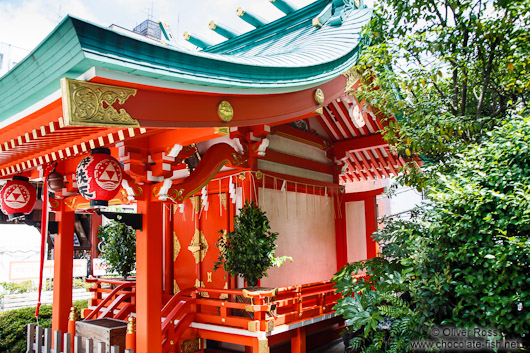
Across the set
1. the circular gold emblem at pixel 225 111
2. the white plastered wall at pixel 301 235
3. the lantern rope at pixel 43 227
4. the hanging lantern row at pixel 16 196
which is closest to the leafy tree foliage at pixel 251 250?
the white plastered wall at pixel 301 235

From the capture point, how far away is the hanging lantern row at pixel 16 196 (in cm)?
679

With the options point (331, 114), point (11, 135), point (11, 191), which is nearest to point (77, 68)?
point (11, 135)

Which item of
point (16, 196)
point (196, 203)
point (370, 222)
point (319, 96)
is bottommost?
point (370, 222)

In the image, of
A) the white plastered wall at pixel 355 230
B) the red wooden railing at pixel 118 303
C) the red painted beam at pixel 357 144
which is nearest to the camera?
the red wooden railing at pixel 118 303

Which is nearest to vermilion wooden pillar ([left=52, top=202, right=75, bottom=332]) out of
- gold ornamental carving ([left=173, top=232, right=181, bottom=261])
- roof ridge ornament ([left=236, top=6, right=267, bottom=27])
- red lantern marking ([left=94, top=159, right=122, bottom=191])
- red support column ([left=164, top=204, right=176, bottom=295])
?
red support column ([left=164, top=204, right=176, bottom=295])

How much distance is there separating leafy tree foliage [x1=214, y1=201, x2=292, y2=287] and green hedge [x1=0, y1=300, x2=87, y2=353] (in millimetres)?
5849

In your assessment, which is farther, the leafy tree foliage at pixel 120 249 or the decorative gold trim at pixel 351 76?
the leafy tree foliage at pixel 120 249

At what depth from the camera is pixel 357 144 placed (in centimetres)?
919

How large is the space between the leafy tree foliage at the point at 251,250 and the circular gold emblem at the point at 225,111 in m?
2.45

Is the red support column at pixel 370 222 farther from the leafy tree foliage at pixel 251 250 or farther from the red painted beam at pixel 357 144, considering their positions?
the leafy tree foliage at pixel 251 250

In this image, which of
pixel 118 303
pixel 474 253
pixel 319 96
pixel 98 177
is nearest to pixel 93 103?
pixel 98 177

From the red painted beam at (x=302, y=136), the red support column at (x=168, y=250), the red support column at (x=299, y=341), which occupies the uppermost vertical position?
the red painted beam at (x=302, y=136)

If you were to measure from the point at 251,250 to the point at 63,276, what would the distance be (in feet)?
12.6

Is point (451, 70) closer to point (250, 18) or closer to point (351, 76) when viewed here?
point (351, 76)
